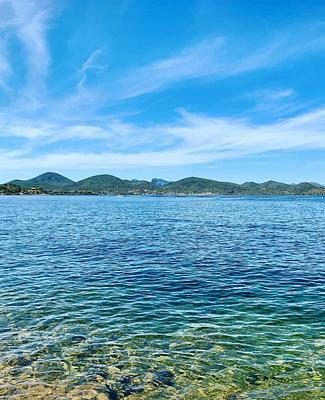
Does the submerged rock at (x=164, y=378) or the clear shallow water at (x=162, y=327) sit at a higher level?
the clear shallow water at (x=162, y=327)

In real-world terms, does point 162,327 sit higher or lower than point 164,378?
higher

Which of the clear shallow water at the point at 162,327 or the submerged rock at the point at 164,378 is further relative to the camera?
the submerged rock at the point at 164,378

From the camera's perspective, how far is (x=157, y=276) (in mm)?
30375

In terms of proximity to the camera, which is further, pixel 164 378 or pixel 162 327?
pixel 162 327

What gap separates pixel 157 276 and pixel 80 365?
15.5m

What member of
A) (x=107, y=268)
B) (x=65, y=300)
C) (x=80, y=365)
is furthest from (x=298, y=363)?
(x=107, y=268)

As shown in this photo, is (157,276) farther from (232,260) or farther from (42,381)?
(42,381)

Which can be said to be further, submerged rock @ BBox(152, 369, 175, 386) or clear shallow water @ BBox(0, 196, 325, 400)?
submerged rock @ BBox(152, 369, 175, 386)

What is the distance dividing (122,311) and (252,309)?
719cm

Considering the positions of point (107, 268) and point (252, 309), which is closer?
point (252, 309)

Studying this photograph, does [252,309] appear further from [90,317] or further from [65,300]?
[65,300]

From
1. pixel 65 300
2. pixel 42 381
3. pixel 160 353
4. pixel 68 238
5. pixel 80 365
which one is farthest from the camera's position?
pixel 68 238

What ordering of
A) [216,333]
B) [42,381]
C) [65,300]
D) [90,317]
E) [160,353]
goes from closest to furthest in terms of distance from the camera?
1. [42,381]
2. [160,353]
3. [216,333]
4. [90,317]
5. [65,300]

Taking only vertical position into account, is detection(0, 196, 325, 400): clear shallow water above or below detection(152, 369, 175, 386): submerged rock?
above
